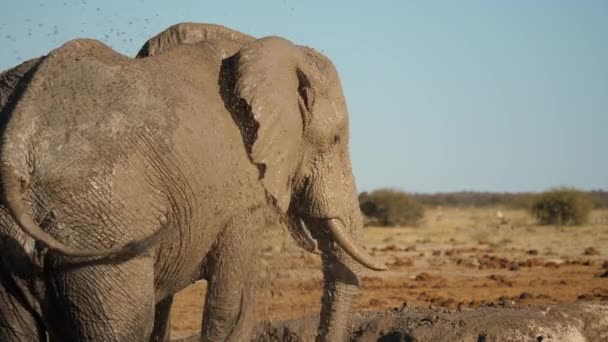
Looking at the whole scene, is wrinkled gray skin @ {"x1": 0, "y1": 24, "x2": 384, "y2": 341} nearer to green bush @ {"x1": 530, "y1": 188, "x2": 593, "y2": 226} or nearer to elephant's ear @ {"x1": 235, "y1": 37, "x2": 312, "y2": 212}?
elephant's ear @ {"x1": 235, "y1": 37, "x2": 312, "y2": 212}

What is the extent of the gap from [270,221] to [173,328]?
5411mm

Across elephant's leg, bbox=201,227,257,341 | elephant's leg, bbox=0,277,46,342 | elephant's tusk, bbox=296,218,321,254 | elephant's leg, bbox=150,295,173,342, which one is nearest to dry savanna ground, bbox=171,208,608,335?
elephant's tusk, bbox=296,218,321,254

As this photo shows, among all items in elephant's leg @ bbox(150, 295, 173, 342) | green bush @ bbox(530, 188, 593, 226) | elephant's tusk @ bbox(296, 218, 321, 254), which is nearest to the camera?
elephant's leg @ bbox(150, 295, 173, 342)

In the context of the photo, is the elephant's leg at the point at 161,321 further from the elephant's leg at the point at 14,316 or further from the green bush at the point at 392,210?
the green bush at the point at 392,210

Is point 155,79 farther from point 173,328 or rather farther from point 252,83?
point 173,328

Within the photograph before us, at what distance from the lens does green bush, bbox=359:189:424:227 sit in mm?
40375

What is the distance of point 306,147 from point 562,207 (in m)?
31.1

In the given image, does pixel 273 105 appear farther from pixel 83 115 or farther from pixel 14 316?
pixel 14 316

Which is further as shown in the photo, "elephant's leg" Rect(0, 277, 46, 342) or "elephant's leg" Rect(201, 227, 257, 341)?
"elephant's leg" Rect(201, 227, 257, 341)

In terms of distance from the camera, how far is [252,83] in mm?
5852

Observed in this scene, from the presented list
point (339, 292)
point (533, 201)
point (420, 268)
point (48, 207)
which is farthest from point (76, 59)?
point (533, 201)

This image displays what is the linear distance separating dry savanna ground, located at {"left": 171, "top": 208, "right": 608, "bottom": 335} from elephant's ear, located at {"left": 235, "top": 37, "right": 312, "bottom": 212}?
1.81ft

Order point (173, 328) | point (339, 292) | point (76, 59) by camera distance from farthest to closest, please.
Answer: point (173, 328) → point (339, 292) → point (76, 59)

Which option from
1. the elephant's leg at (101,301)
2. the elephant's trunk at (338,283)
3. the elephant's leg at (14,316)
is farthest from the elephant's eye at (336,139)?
the elephant's leg at (14,316)
